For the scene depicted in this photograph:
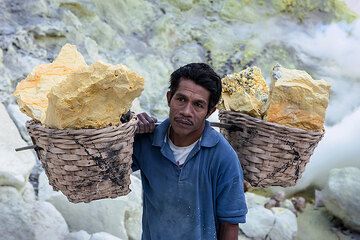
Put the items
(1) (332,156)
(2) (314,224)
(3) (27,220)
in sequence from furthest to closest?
(1) (332,156) → (2) (314,224) → (3) (27,220)

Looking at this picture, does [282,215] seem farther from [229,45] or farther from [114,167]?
[114,167]

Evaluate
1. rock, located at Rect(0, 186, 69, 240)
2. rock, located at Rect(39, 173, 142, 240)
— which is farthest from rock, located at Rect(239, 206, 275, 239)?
rock, located at Rect(0, 186, 69, 240)

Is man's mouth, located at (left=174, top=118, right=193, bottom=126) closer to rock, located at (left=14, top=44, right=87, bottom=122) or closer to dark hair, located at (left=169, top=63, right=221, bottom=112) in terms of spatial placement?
dark hair, located at (left=169, top=63, right=221, bottom=112)

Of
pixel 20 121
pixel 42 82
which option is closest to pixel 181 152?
pixel 42 82

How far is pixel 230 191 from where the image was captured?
6.18 feet

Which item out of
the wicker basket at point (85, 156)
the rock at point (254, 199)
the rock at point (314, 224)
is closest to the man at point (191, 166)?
the wicker basket at point (85, 156)

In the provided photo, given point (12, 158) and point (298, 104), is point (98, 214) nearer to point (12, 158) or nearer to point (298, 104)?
point (12, 158)

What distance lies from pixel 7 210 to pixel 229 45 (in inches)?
176

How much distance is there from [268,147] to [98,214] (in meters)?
2.08

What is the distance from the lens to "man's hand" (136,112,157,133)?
1974 mm

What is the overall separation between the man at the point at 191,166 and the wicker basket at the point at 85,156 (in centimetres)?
15

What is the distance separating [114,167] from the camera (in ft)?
5.98

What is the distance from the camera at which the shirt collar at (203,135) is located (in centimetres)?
188

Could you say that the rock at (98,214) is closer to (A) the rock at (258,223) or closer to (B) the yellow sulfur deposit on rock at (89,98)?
(A) the rock at (258,223)
